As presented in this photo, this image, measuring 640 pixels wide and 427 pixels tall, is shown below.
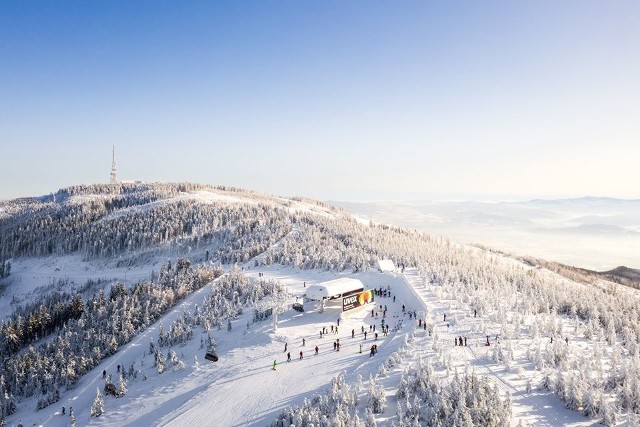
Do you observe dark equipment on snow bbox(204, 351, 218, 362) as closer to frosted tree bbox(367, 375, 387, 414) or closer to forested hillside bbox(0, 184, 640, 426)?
forested hillside bbox(0, 184, 640, 426)

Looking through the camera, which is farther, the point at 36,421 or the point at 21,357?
the point at 21,357

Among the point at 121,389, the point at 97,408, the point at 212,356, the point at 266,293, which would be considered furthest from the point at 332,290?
the point at 97,408

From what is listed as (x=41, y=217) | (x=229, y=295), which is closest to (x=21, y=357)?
(x=229, y=295)

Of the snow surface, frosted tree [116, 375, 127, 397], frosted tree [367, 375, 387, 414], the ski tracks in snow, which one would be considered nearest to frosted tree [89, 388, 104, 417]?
the snow surface

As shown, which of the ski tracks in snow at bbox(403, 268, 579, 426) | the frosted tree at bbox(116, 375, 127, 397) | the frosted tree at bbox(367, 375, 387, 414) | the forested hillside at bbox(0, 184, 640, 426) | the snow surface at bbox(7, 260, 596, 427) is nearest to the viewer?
the ski tracks in snow at bbox(403, 268, 579, 426)

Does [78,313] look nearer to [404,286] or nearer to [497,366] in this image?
[404,286]

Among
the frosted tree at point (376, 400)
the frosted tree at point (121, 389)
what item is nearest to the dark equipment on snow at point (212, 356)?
the frosted tree at point (121, 389)

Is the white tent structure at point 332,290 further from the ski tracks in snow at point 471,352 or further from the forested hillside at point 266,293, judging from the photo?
the forested hillside at point 266,293

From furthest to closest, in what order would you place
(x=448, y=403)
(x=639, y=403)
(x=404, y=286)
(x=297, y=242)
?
1. (x=297, y=242)
2. (x=404, y=286)
3. (x=639, y=403)
4. (x=448, y=403)

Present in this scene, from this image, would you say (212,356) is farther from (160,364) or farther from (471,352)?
(471,352)
